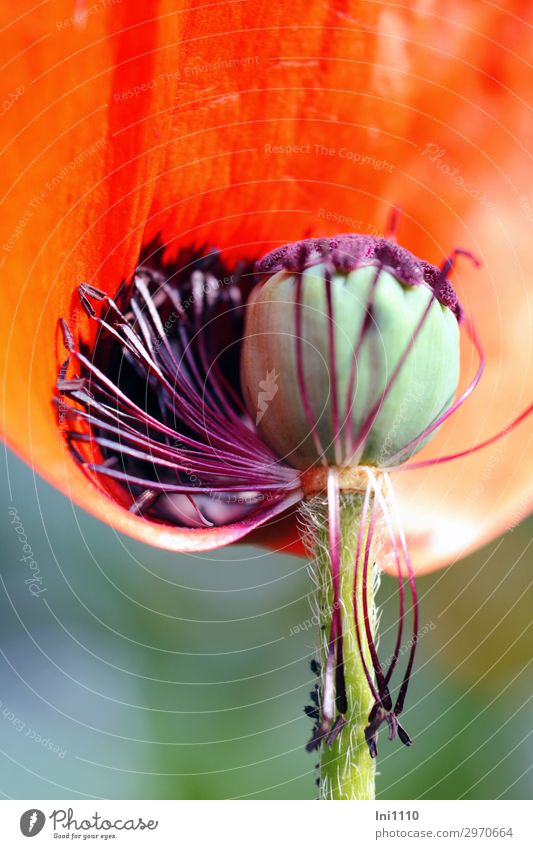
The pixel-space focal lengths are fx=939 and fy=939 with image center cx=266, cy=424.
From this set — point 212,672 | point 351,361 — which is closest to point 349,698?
point 351,361

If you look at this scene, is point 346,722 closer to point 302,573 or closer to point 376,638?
point 376,638

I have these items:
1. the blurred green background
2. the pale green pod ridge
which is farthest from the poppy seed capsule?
the blurred green background

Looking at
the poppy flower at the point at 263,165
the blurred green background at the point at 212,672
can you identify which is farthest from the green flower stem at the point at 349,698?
the blurred green background at the point at 212,672

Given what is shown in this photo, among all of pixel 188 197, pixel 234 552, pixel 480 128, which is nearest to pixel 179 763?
pixel 234 552

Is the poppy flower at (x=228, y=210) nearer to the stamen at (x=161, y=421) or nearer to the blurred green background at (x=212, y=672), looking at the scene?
the stamen at (x=161, y=421)

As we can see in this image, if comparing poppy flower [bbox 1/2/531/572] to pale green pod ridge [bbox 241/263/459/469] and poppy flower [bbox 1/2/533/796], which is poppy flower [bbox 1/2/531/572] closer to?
poppy flower [bbox 1/2/533/796]

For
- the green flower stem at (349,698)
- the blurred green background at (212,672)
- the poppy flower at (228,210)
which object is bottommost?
the green flower stem at (349,698)
